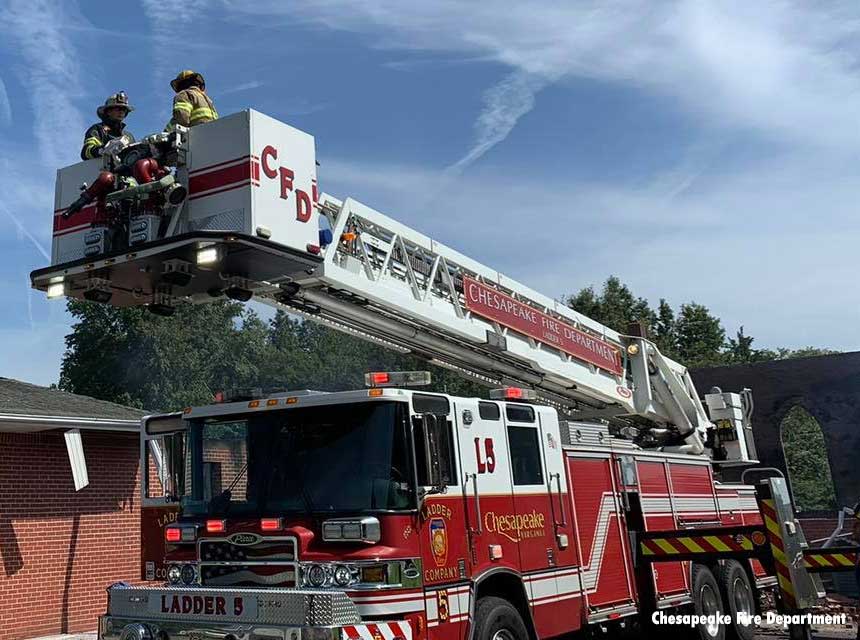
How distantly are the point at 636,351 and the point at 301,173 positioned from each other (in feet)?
20.1

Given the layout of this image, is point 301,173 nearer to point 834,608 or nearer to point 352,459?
point 352,459

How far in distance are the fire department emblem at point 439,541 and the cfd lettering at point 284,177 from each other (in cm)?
248

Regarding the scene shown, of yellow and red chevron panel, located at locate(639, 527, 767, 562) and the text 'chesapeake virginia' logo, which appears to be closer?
the text 'chesapeake virginia' logo

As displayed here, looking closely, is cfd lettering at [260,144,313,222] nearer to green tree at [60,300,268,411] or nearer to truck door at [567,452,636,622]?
truck door at [567,452,636,622]

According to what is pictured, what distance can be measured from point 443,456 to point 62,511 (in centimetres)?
770

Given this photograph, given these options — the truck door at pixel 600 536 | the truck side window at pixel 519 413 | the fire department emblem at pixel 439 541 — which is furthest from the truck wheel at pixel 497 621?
the truck side window at pixel 519 413

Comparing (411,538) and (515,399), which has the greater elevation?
(515,399)

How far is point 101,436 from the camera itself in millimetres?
11875

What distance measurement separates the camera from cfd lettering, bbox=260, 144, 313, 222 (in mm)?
6082

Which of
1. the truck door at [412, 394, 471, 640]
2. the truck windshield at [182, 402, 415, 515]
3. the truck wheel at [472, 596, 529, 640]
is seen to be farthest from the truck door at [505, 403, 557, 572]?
the truck windshield at [182, 402, 415, 515]

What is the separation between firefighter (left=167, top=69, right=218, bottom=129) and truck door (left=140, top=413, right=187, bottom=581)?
92.3 inches

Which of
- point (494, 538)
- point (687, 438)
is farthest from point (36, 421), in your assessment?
point (687, 438)

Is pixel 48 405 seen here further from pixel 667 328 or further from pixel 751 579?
pixel 667 328

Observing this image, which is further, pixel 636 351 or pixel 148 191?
pixel 636 351
